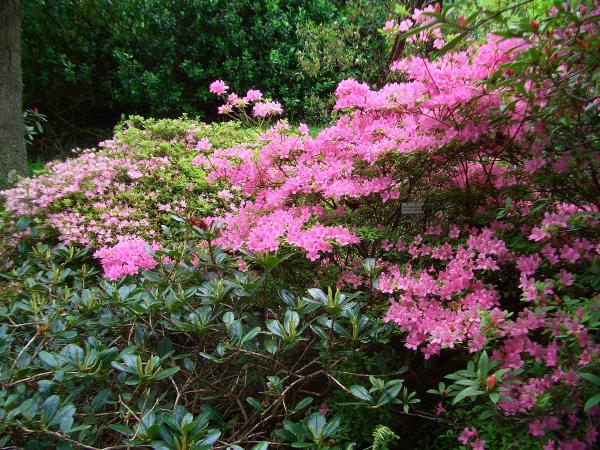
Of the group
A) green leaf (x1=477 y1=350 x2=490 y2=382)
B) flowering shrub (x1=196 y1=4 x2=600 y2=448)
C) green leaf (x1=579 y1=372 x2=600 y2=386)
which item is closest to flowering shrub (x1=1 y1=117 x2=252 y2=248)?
flowering shrub (x1=196 y1=4 x2=600 y2=448)

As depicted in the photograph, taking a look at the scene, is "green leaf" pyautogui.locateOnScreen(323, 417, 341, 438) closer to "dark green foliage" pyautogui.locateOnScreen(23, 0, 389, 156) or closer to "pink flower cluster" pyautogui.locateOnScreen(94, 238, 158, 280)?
"pink flower cluster" pyautogui.locateOnScreen(94, 238, 158, 280)

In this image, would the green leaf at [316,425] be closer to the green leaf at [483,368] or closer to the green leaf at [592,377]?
the green leaf at [483,368]

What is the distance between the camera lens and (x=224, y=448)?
4.19 feet

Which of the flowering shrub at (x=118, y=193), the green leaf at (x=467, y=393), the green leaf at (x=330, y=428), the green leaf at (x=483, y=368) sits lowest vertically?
the green leaf at (x=330, y=428)

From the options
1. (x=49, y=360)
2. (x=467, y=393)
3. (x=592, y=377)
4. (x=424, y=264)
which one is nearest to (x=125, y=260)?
(x=49, y=360)

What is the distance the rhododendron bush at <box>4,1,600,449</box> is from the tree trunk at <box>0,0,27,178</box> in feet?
7.04

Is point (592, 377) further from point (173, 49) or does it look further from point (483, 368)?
point (173, 49)

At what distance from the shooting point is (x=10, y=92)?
385 centimetres

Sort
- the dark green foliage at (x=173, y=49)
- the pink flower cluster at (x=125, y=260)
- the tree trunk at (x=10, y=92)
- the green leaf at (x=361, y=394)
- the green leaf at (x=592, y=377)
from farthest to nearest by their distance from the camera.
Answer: the dark green foliage at (x=173, y=49)
the tree trunk at (x=10, y=92)
the pink flower cluster at (x=125, y=260)
the green leaf at (x=361, y=394)
the green leaf at (x=592, y=377)

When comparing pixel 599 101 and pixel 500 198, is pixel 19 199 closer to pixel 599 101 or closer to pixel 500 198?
pixel 500 198

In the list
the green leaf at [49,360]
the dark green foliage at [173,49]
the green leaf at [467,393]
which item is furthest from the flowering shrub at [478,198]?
the dark green foliage at [173,49]

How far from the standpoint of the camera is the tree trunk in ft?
12.1

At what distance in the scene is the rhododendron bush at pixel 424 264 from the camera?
1.25m

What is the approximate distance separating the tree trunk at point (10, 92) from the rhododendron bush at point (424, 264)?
7.04 feet
